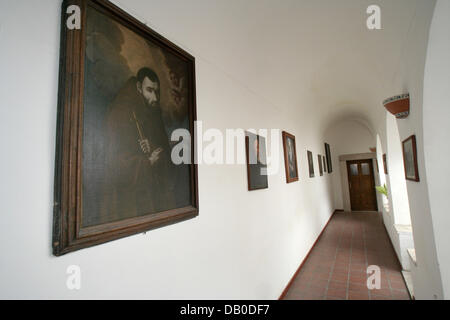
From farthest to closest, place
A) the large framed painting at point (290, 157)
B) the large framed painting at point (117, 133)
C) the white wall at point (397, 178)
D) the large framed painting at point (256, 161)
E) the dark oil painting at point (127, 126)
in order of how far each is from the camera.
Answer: the white wall at point (397, 178) < the large framed painting at point (290, 157) < the large framed painting at point (256, 161) < the dark oil painting at point (127, 126) < the large framed painting at point (117, 133)

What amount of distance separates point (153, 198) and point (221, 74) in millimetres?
1461

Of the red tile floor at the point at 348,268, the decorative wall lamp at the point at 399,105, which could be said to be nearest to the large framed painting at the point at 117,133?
the decorative wall lamp at the point at 399,105

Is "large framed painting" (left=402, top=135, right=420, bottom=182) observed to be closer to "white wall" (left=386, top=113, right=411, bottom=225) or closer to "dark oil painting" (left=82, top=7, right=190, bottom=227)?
"dark oil painting" (left=82, top=7, right=190, bottom=227)

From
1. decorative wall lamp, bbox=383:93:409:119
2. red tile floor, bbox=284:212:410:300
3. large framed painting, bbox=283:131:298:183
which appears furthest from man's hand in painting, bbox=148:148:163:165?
red tile floor, bbox=284:212:410:300

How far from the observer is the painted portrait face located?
1.27m

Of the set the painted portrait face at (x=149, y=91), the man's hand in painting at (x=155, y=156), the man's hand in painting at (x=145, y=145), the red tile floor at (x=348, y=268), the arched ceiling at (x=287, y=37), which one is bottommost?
the red tile floor at (x=348, y=268)

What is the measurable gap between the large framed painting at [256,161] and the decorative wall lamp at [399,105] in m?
1.42

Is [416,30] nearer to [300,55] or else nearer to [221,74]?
[300,55]

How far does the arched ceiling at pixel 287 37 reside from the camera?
1616 millimetres

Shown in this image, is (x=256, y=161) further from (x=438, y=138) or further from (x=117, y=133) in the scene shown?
(x=117, y=133)

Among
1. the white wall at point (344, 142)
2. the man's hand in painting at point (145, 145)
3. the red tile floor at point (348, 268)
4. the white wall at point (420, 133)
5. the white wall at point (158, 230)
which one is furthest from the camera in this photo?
the white wall at point (344, 142)

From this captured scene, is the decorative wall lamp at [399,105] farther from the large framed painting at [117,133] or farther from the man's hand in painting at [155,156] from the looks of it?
the man's hand in painting at [155,156]

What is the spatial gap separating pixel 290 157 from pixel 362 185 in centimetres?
744
